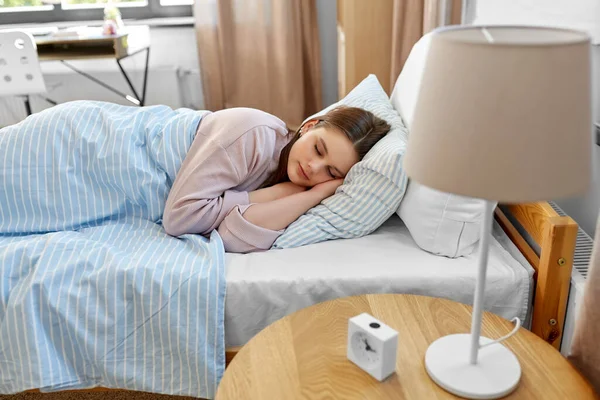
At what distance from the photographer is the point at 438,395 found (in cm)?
86

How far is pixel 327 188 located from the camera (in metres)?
1.47

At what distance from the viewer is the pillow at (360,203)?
1343 mm

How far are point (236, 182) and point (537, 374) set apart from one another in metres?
0.86

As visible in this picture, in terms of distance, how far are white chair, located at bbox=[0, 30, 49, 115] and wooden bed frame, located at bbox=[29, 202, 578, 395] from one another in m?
2.20

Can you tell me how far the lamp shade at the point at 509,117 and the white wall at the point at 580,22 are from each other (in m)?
0.55

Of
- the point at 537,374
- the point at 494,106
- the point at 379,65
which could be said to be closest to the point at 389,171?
the point at 537,374

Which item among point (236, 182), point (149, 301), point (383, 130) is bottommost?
point (149, 301)

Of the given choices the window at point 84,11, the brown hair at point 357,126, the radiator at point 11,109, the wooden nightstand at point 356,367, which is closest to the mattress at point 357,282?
the wooden nightstand at point 356,367

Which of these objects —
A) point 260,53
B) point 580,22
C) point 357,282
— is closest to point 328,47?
point 260,53

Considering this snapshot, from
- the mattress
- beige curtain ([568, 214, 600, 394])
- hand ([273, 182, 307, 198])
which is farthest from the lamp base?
hand ([273, 182, 307, 198])

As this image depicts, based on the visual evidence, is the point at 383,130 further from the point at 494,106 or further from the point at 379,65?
the point at 379,65

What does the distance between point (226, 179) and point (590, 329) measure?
905 mm

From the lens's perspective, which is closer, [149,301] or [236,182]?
[149,301]

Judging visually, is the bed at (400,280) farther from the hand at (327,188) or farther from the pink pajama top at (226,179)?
the hand at (327,188)
